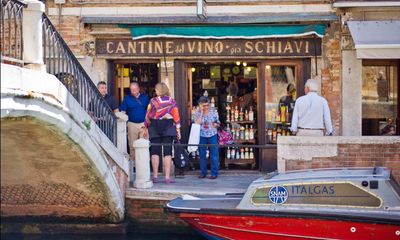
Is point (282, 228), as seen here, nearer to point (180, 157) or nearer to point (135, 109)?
point (180, 157)

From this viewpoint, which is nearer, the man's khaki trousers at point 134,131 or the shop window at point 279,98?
the man's khaki trousers at point 134,131

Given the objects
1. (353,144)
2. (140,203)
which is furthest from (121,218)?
(353,144)

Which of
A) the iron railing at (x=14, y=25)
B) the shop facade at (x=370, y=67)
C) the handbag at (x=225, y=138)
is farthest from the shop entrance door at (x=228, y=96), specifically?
the iron railing at (x=14, y=25)

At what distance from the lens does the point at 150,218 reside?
30.9 feet

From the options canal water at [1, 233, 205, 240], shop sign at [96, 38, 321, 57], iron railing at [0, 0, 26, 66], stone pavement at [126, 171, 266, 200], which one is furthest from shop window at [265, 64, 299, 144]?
iron railing at [0, 0, 26, 66]

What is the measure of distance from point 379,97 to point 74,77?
5.51 m

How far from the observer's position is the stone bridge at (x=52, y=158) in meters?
6.51

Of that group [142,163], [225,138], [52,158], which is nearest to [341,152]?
[225,138]

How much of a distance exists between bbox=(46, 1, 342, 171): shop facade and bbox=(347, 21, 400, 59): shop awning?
486mm

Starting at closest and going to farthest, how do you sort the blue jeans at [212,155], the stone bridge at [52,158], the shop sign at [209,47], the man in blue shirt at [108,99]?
the stone bridge at [52,158] < the man in blue shirt at [108,99] < the blue jeans at [212,155] < the shop sign at [209,47]

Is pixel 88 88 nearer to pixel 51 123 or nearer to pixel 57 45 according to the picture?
pixel 57 45

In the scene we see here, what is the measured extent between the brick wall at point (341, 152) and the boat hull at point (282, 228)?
1237mm

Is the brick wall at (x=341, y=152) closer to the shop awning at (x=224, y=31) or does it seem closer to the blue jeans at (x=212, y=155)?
the blue jeans at (x=212, y=155)

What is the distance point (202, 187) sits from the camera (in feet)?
31.0
